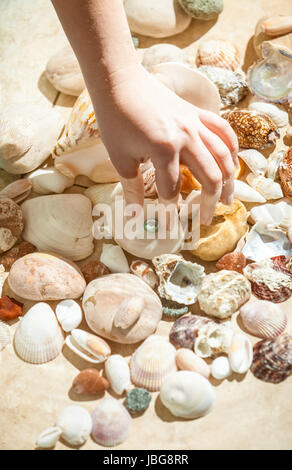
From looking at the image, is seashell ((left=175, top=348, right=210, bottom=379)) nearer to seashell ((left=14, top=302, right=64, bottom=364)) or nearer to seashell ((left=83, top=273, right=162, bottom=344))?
seashell ((left=83, top=273, right=162, bottom=344))

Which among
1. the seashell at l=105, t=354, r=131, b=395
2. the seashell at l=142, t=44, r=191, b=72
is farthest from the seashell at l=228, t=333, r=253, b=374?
the seashell at l=142, t=44, r=191, b=72

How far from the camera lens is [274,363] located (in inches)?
45.4

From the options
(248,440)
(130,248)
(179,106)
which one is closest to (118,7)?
(179,106)

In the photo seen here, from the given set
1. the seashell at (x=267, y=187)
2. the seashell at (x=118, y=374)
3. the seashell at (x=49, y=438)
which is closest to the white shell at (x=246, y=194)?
the seashell at (x=267, y=187)

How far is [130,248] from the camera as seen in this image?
1.33 metres

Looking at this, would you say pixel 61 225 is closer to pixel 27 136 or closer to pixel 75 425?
pixel 27 136

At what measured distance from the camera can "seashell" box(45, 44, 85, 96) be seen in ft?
5.43

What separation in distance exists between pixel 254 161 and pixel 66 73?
0.74m

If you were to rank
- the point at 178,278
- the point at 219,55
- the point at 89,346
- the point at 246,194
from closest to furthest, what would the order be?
the point at 89,346, the point at 178,278, the point at 246,194, the point at 219,55

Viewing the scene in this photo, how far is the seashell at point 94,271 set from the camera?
1.33 m

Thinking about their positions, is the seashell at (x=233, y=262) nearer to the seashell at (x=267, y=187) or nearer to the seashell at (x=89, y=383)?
the seashell at (x=267, y=187)

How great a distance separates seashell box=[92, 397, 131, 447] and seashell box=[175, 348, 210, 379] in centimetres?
18

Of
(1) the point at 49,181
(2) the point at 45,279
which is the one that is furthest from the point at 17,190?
(2) the point at 45,279

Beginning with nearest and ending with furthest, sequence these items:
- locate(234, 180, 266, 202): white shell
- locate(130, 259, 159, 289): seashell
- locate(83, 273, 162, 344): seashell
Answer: locate(83, 273, 162, 344): seashell → locate(130, 259, 159, 289): seashell → locate(234, 180, 266, 202): white shell
